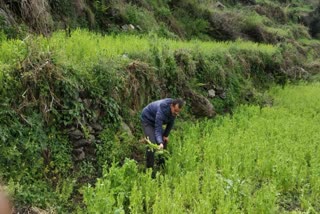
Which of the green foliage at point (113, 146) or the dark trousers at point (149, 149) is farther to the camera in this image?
the green foliage at point (113, 146)

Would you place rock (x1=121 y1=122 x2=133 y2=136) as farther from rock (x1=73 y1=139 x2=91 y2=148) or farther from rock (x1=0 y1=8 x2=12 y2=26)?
rock (x1=0 y1=8 x2=12 y2=26)

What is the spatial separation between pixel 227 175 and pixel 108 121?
7.59 feet

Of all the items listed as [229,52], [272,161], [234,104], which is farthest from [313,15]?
[272,161]

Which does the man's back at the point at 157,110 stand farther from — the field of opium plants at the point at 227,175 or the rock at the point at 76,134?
the rock at the point at 76,134

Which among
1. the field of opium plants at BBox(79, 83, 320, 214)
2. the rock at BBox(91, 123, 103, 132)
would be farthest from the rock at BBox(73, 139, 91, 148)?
the field of opium plants at BBox(79, 83, 320, 214)

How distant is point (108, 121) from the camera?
6.75m

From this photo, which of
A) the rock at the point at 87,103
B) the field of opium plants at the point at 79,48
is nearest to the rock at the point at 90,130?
the rock at the point at 87,103

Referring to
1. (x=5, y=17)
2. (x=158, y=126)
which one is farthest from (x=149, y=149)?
(x=5, y=17)

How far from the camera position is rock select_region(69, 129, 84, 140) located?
5992 millimetres

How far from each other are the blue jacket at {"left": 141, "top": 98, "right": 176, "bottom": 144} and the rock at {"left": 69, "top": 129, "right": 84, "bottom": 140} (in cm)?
115

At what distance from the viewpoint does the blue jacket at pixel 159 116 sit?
6.18m

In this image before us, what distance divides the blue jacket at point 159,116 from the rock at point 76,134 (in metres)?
1.15

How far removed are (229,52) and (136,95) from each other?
22.7 ft

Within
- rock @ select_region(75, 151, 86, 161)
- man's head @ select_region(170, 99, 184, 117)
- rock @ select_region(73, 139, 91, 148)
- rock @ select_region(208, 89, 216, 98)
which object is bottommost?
rock @ select_region(208, 89, 216, 98)
